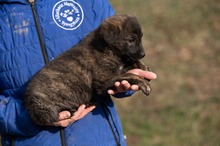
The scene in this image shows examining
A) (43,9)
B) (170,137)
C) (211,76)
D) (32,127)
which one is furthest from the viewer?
(211,76)

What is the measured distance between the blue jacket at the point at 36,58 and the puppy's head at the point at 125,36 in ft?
0.57

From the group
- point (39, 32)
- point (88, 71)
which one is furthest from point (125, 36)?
point (39, 32)

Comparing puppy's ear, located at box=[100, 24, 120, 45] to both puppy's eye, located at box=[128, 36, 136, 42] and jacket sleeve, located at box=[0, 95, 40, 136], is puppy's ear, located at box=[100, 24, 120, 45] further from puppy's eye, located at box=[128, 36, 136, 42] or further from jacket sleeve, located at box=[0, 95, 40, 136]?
jacket sleeve, located at box=[0, 95, 40, 136]

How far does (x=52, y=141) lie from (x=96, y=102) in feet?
1.19

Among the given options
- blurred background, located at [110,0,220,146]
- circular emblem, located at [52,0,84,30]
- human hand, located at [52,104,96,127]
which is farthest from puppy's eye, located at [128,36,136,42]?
blurred background, located at [110,0,220,146]

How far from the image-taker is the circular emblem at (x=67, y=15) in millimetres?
3162

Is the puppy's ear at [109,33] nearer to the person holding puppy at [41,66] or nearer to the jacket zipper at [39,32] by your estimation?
the person holding puppy at [41,66]

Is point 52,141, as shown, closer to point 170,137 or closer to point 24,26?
point 24,26

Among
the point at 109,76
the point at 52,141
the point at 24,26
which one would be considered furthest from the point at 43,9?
the point at 52,141

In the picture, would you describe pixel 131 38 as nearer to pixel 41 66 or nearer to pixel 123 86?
pixel 123 86

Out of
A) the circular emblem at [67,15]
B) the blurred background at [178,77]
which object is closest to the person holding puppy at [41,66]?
the circular emblem at [67,15]

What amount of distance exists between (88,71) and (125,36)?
328mm

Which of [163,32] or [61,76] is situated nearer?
[61,76]

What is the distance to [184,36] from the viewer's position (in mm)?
9969
